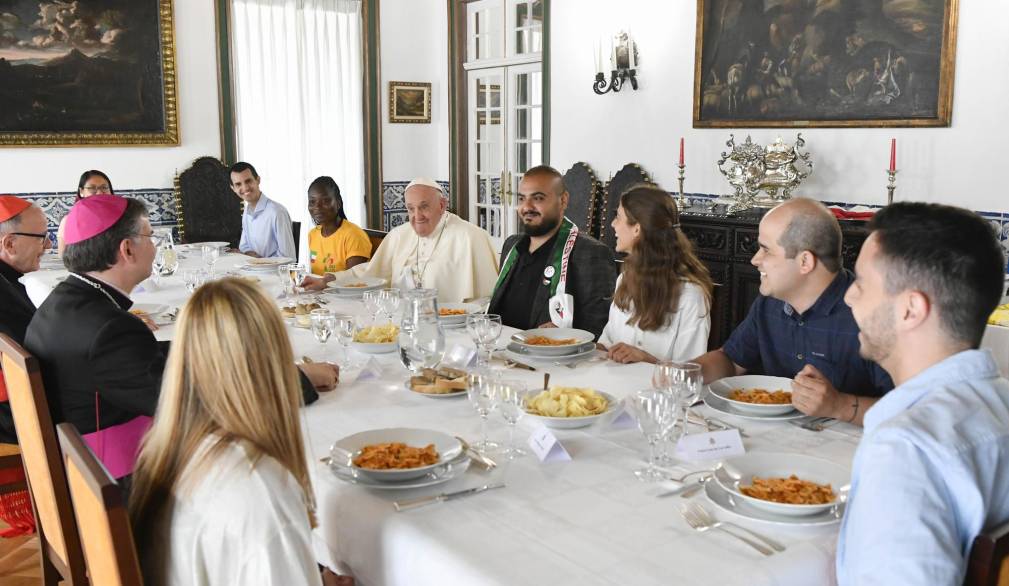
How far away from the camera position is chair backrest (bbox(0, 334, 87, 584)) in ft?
7.05

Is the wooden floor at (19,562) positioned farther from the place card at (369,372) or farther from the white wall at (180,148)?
the white wall at (180,148)

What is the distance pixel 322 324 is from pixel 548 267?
1530mm

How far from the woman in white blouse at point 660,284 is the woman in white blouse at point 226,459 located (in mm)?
1858

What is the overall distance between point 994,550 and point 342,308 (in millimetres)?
3143

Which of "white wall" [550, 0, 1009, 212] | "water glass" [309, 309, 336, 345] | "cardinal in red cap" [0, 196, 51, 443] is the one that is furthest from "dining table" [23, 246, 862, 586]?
"white wall" [550, 0, 1009, 212]

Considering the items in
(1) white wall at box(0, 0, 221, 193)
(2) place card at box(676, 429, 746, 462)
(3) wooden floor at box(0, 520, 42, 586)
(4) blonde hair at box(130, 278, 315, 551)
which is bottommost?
(3) wooden floor at box(0, 520, 42, 586)

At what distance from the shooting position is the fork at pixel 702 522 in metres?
1.60

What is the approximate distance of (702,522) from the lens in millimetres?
1678

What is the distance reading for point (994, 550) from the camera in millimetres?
1270

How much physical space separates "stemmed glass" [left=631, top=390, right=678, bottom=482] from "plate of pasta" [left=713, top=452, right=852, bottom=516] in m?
0.14

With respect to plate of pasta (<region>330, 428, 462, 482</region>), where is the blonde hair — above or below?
above

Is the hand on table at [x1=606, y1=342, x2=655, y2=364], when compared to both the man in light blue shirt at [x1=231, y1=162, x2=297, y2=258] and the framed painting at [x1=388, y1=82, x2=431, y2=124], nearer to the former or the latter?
the man in light blue shirt at [x1=231, y1=162, x2=297, y2=258]

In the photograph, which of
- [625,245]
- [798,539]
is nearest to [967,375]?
[798,539]

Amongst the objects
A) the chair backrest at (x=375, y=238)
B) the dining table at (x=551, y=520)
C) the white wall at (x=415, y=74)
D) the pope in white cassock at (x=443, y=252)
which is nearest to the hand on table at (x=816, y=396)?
the dining table at (x=551, y=520)
